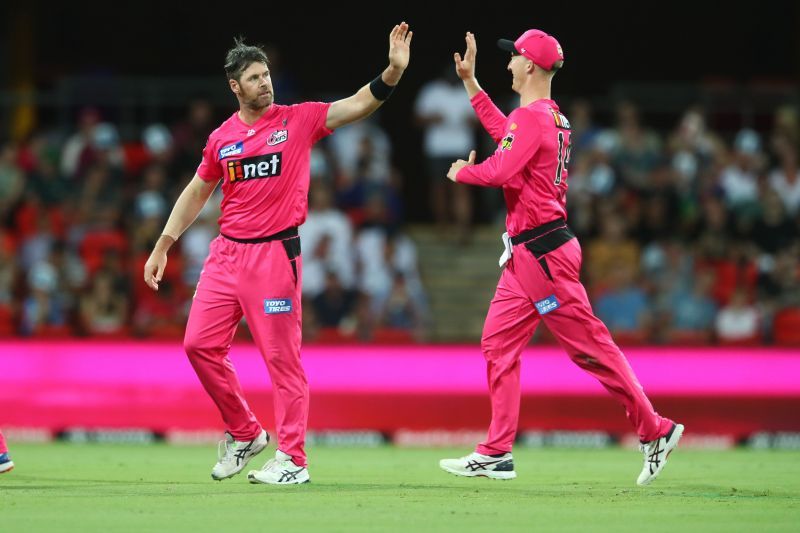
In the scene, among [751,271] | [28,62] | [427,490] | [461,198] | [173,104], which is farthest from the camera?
[28,62]

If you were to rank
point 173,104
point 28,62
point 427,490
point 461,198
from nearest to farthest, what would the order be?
point 427,490 < point 461,198 < point 173,104 < point 28,62

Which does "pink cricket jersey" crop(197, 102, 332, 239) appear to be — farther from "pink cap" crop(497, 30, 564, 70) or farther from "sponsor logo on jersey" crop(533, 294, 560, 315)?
"sponsor logo on jersey" crop(533, 294, 560, 315)

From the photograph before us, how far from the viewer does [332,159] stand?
59.9ft

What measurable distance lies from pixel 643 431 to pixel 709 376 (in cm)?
509

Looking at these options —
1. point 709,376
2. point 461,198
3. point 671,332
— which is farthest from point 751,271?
point 461,198

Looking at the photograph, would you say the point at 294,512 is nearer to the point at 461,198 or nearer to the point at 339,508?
the point at 339,508

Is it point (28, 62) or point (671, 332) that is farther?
point (28, 62)

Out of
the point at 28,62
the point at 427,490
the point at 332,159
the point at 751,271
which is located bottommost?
the point at 427,490

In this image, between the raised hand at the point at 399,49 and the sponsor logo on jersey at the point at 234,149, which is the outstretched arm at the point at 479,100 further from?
the sponsor logo on jersey at the point at 234,149

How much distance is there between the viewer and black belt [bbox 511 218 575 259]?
884 cm

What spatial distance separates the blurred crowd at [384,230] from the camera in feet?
49.9

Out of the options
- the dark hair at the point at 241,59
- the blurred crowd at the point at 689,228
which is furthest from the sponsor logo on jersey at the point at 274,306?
the blurred crowd at the point at 689,228

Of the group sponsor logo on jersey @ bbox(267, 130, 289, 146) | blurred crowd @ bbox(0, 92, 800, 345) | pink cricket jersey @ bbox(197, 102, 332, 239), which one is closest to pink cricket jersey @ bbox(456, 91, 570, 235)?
pink cricket jersey @ bbox(197, 102, 332, 239)

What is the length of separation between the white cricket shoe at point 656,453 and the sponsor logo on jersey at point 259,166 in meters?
2.97
